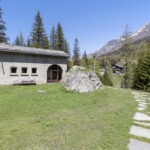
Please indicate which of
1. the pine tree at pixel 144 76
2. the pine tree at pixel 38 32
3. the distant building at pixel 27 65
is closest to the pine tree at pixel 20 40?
the pine tree at pixel 38 32

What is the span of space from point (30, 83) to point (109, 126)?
11933 millimetres

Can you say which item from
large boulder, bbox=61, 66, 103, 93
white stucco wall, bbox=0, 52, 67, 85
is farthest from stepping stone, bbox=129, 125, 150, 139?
white stucco wall, bbox=0, 52, 67, 85

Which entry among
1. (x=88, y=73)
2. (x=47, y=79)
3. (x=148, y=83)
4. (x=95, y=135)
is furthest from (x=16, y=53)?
(x=148, y=83)

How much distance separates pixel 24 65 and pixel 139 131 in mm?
13538

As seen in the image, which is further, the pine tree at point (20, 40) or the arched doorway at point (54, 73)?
the pine tree at point (20, 40)

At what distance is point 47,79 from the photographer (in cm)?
1555

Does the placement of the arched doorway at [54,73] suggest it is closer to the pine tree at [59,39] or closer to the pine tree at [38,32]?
the pine tree at [38,32]

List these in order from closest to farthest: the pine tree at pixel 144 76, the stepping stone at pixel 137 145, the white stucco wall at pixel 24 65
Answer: the stepping stone at pixel 137 145
the white stucco wall at pixel 24 65
the pine tree at pixel 144 76

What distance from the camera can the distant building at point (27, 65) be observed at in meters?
11.9

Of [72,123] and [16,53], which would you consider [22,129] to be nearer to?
[72,123]

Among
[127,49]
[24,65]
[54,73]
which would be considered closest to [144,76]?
[127,49]

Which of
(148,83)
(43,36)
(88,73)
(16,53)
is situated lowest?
(148,83)

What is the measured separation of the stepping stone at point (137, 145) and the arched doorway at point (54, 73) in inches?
550

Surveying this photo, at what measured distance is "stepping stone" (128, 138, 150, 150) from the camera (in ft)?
7.53
